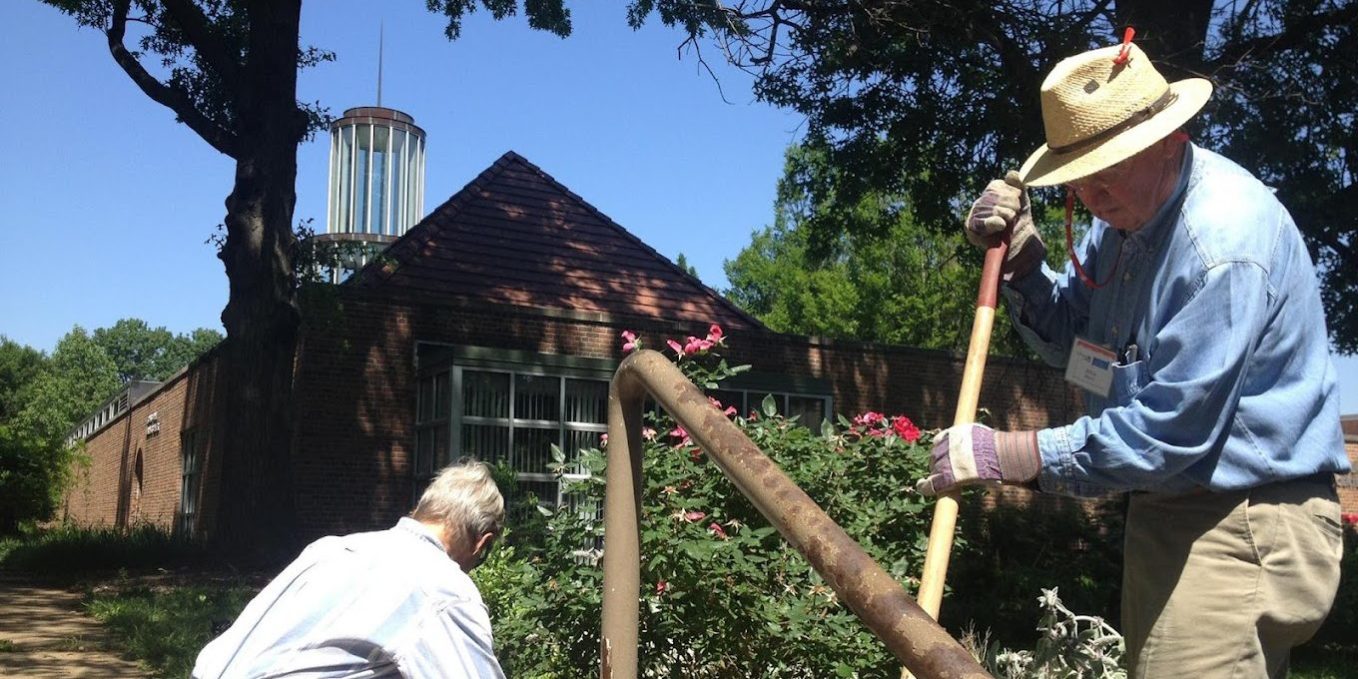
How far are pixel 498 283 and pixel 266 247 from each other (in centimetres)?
399

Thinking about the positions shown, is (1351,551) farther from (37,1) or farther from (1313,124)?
(37,1)

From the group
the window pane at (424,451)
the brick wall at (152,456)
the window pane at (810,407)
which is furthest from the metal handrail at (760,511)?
the brick wall at (152,456)

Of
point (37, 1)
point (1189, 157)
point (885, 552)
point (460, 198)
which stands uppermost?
point (37, 1)

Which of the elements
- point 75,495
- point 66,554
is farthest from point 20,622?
point 75,495

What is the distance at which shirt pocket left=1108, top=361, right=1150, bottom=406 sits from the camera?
6.75 ft

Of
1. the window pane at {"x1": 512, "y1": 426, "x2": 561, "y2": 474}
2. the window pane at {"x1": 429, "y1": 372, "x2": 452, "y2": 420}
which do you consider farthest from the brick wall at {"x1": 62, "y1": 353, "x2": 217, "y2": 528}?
the window pane at {"x1": 512, "y1": 426, "x2": 561, "y2": 474}

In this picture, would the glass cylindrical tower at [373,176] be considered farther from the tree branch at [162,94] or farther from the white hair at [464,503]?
the white hair at [464,503]

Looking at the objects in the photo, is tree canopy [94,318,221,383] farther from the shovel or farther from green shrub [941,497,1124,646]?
the shovel

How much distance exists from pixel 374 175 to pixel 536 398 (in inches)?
713

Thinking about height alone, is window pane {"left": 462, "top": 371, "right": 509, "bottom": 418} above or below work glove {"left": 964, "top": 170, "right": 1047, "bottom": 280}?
above

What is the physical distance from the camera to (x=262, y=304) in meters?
13.3

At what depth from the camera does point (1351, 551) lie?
1272 centimetres

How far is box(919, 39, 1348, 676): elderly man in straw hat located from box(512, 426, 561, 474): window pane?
1275 centimetres

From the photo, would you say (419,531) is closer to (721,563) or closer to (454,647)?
(454,647)
